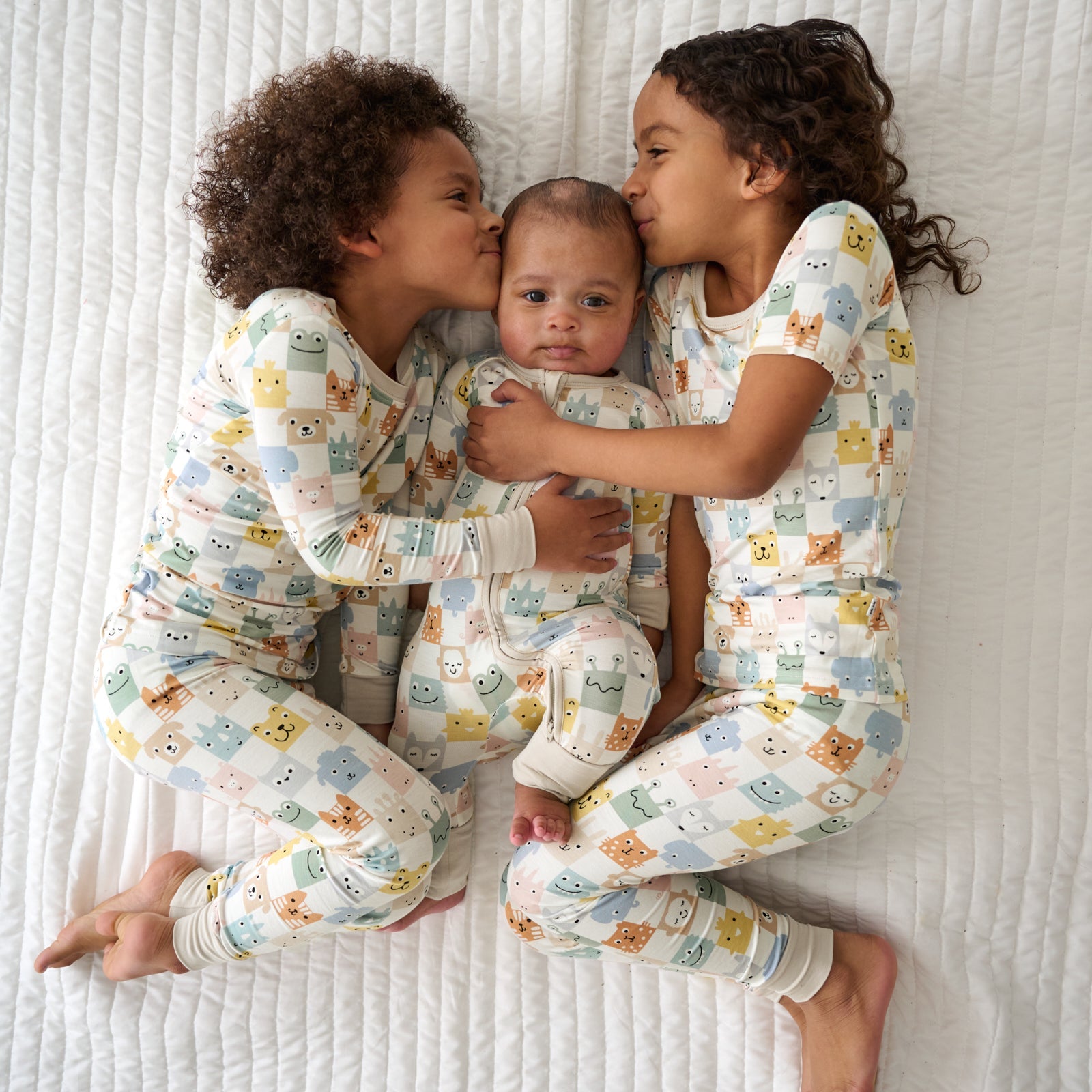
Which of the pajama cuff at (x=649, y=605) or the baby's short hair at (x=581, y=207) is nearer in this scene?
the baby's short hair at (x=581, y=207)

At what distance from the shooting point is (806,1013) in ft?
3.98

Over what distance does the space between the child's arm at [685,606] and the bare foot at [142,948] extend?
0.67 metres

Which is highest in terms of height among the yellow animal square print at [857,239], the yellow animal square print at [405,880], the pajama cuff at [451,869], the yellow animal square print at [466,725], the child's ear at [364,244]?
the yellow animal square print at [857,239]

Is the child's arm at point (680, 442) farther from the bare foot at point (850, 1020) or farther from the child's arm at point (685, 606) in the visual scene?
the bare foot at point (850, 1020)

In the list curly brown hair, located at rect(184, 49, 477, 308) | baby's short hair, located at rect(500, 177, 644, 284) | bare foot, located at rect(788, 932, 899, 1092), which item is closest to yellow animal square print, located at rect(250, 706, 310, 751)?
curly brown hair, located at rect(184, 49, 477, 308)

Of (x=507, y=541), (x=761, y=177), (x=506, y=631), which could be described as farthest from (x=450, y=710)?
(x=761, y=177)

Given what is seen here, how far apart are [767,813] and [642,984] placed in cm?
38

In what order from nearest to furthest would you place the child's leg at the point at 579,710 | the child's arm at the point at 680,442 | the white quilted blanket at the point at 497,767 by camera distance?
the child's arm at the point at 680,442, the child's leg at the point at 579,710, the white quilted blanket at the point at 497,767

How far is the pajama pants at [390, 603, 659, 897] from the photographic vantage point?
111 centimetres

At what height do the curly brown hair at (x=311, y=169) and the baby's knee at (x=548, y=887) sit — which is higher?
the curly brown hair at (x=311, y=169)

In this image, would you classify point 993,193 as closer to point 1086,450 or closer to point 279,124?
point 1086,450

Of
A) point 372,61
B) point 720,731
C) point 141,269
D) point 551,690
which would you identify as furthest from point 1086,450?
point 141,269

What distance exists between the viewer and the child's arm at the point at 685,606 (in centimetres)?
123

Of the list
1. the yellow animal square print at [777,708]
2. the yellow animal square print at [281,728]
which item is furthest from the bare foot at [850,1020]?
the yellow animal square print at [281,728]
